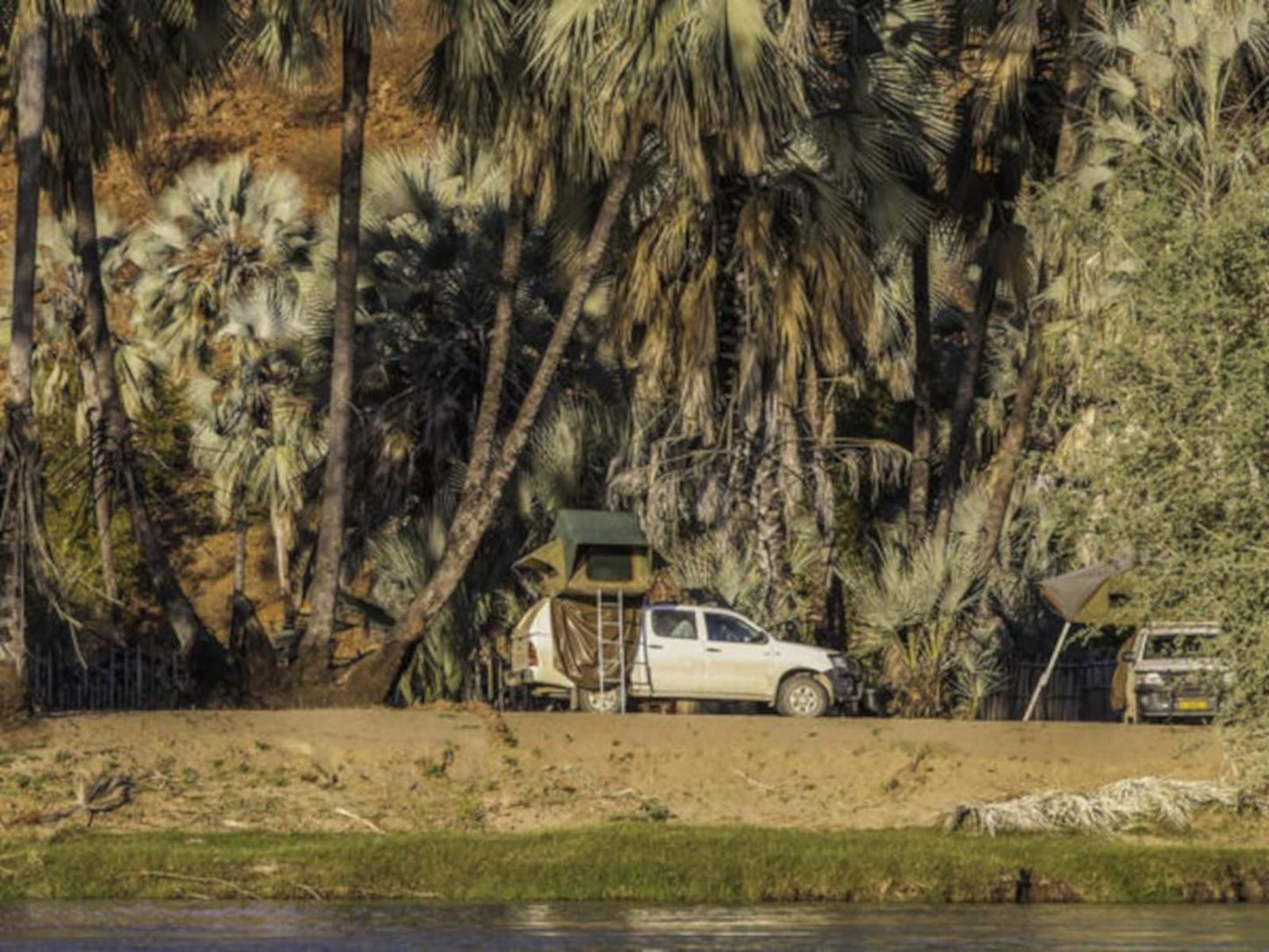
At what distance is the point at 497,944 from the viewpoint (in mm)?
18547

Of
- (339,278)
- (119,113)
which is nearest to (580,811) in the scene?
(339,278)

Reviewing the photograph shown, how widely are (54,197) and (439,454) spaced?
22.1ft

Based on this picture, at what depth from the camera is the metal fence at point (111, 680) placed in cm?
3259

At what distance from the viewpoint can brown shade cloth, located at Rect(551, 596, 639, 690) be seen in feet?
103

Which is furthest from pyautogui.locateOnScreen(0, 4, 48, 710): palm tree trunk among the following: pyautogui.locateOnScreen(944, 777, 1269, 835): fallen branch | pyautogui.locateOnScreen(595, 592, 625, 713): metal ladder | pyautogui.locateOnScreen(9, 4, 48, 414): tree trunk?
pyautogui.locateOnScreen(944, 777, 1269, 835): fallen branch

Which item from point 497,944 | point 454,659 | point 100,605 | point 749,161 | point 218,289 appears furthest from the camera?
point 218,289

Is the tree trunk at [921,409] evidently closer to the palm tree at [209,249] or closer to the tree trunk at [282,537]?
the tree trunk at [282,537]

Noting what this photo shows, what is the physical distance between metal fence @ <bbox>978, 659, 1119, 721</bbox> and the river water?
13.6 m

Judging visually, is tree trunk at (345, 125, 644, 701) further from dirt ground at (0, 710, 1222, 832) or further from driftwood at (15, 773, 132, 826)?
driftwood at (15, 773, 132, 826)

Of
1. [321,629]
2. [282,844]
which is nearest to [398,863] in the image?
[282,844]

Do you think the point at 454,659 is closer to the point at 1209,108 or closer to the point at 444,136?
the point at 444,136

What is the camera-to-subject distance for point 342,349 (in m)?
29.2

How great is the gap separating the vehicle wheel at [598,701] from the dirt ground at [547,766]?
366 centimetres

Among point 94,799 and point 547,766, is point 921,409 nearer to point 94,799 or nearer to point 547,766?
point 547,766
